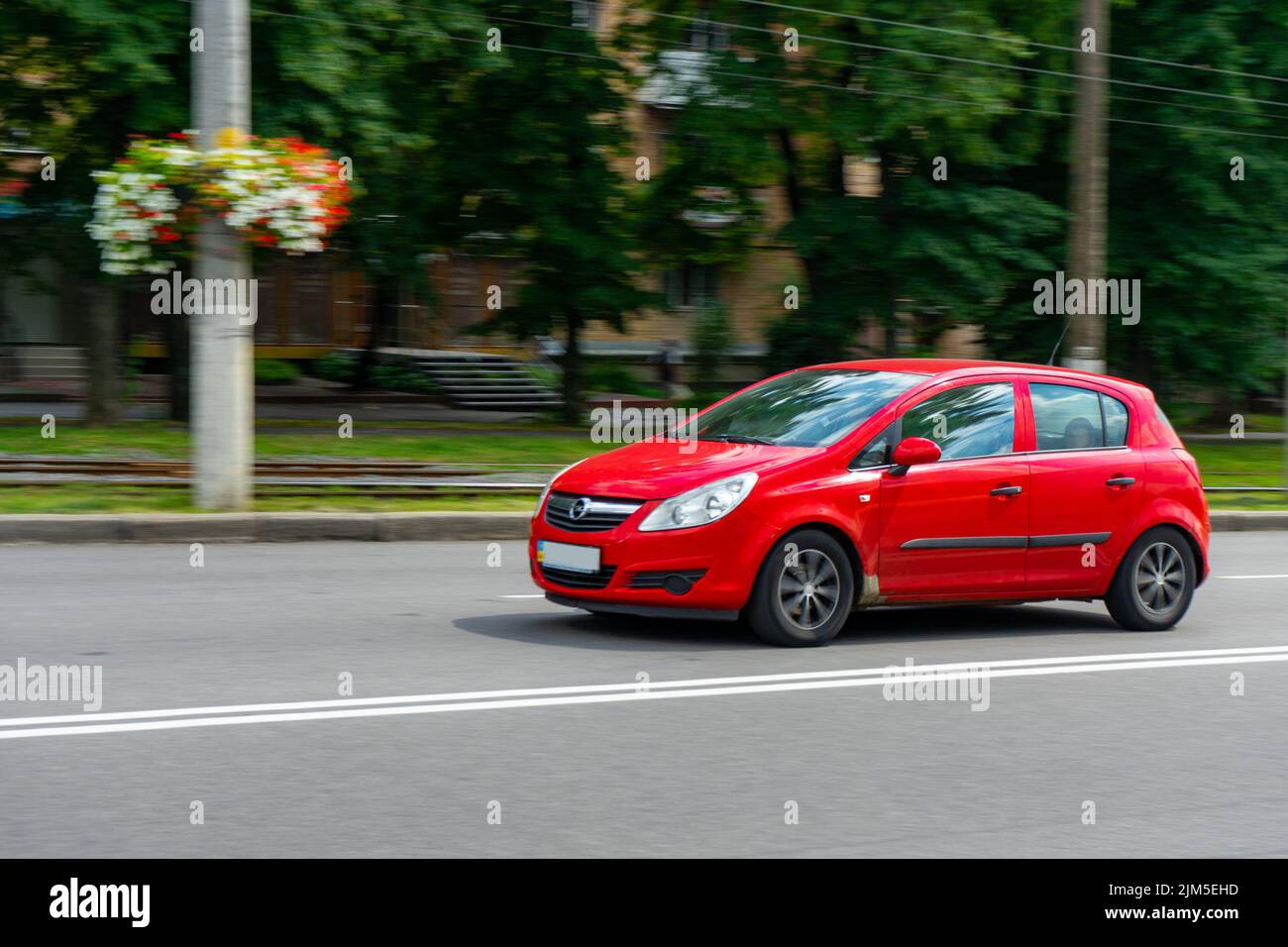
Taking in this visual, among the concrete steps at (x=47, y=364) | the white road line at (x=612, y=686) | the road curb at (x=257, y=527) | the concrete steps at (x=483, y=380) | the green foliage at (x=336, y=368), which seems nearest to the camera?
the white road line at (x=612, y=686)

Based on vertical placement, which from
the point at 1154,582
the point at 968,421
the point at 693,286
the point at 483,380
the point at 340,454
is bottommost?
the point at 1154,582

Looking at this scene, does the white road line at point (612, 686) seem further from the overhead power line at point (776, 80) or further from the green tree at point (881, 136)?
the green tree at point (881, 136)

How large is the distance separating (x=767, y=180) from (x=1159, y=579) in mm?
19104

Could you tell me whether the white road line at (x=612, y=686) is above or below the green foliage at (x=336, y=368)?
below

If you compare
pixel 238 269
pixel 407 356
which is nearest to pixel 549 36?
pixel 407 356

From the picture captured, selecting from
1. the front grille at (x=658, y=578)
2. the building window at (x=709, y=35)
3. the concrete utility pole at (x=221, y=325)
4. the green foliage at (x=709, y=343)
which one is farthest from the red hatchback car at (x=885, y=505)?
the green foliage at (x=709, y=343)

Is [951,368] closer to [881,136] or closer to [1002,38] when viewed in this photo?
[881,136]

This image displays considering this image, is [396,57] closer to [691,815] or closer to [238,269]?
[238,269]

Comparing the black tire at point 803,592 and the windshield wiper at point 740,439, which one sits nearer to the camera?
the black tire at point 803,592

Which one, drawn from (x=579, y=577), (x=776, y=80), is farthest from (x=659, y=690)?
(x=776, y=80)

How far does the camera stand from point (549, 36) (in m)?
27.9

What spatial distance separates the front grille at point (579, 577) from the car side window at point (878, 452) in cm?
146

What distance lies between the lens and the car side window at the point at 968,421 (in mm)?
9328

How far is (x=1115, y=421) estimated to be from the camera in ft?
33.1
